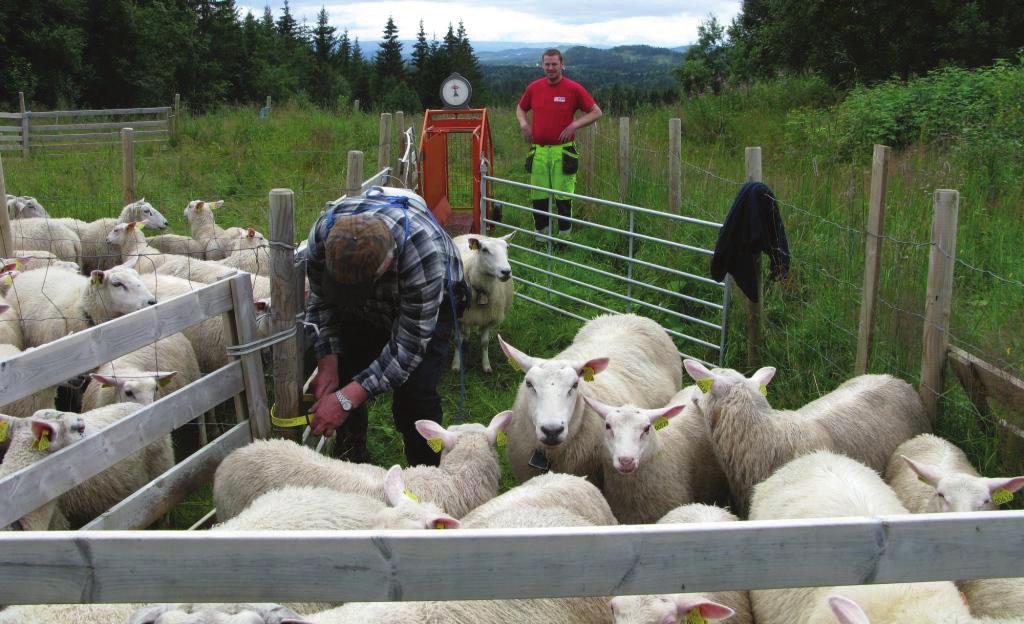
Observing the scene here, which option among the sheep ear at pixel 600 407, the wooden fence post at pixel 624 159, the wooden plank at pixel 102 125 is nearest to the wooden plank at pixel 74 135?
the wooden plank at pixel 102 125

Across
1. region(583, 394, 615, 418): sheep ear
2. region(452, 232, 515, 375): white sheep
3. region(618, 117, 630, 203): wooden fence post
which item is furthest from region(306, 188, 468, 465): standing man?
region(618, 117, 630, 203): wooden fence post

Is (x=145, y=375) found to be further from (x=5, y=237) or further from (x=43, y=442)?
(x=5, y=237)

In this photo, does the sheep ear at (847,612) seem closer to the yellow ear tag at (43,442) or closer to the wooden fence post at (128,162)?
the yellow ear tag at (43,442)

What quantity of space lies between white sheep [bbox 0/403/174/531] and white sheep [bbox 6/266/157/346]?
154 cm

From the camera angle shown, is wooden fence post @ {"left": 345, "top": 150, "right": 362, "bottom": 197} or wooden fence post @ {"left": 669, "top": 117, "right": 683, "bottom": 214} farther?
wooden fence post @ {"left": 669, "top": 117, "right": 683, "bottom": 214}

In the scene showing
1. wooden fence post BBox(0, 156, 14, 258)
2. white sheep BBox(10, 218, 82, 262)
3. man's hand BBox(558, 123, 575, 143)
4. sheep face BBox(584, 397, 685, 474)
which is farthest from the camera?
man's hand BBox(558, 123, 575, 143)

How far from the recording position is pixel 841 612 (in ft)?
7.25

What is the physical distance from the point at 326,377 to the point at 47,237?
5.78 m

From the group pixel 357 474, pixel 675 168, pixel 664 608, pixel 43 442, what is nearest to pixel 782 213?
pixel 675 168

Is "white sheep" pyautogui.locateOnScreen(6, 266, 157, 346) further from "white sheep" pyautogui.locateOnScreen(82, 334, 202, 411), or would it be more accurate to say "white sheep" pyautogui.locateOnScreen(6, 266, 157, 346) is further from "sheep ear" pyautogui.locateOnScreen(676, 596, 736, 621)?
"sheep ear" pyautogui.locateOnScreen(676, 596, 736, 621)

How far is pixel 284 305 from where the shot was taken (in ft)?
14.6

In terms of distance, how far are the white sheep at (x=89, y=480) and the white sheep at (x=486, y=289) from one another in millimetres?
2767

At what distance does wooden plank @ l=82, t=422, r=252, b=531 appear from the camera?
3557mm

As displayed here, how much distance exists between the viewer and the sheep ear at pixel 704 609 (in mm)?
2660
